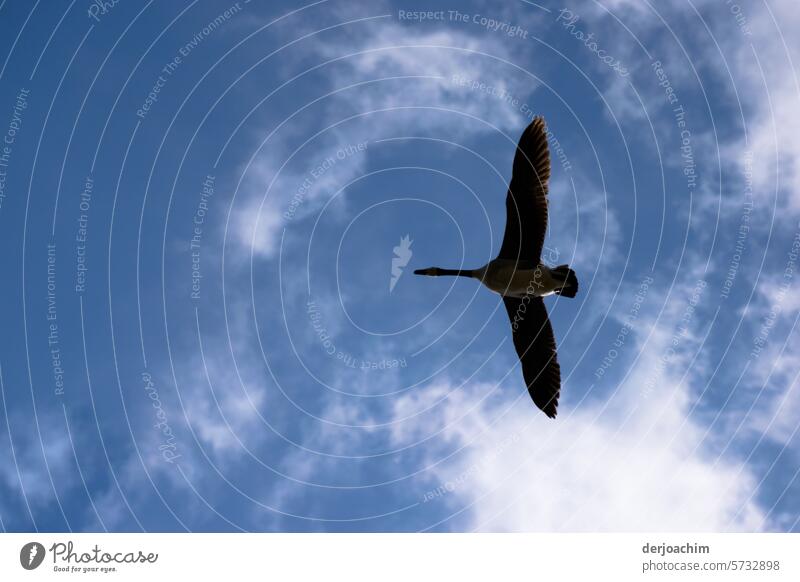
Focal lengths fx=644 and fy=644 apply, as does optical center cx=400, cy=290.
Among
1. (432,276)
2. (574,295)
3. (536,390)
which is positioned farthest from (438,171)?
(536,390)

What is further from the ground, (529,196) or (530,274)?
(529,196)

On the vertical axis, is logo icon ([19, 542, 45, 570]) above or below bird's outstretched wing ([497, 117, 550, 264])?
below

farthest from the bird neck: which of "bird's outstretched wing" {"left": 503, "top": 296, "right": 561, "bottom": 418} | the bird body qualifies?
"bird's outstretched wing" {"left": 503, "top": 296, "right": 561, "bottom": 418}

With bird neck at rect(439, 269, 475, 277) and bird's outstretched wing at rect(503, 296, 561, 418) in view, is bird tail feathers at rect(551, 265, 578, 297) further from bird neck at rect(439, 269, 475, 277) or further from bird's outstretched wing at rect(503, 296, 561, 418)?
bird neck at rect(439, 269, 475, 277)

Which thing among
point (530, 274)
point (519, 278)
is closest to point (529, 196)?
point (530, 274)

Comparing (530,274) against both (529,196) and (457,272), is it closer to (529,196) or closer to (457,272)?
(529,196)

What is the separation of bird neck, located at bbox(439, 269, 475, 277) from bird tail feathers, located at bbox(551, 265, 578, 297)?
141 inches

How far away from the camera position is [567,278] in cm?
2533

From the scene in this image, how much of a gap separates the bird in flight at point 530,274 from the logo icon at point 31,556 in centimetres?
1771

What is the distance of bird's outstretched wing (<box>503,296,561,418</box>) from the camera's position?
27297 millimetres

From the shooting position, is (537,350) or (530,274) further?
(537,350)

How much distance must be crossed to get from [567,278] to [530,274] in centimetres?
145

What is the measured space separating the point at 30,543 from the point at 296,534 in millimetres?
7502

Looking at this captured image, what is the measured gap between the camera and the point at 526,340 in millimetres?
27906
